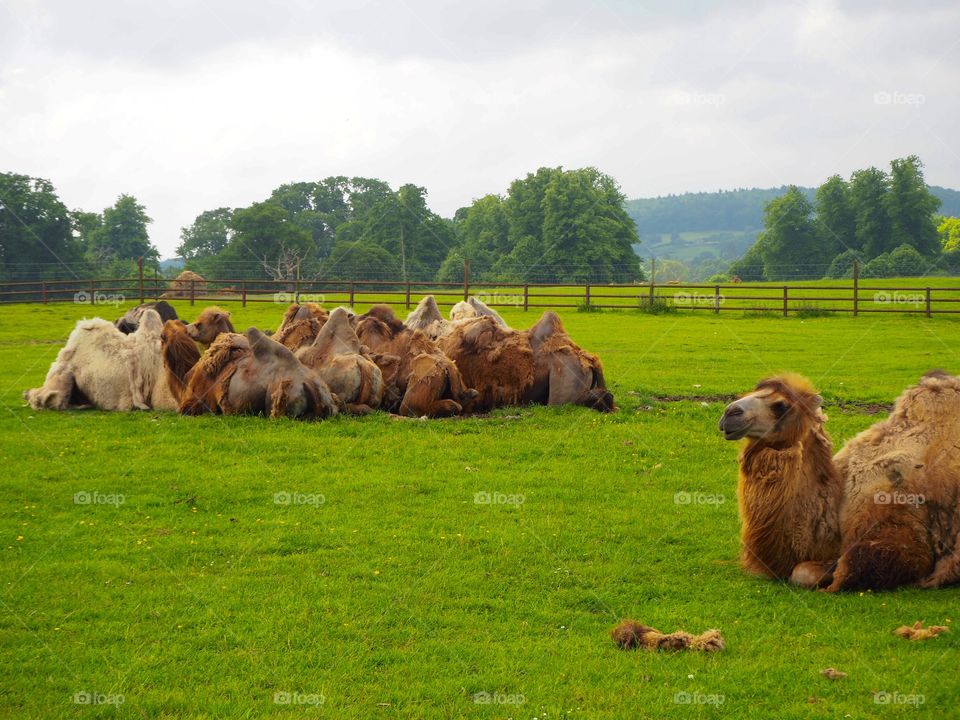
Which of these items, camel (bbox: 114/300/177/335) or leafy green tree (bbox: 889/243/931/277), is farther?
leafy green tree (bbox: 889/243/931/277)

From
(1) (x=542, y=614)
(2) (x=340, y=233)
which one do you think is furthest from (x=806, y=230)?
(1) (x=542, y=614)

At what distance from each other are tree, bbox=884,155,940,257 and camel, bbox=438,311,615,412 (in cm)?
6866

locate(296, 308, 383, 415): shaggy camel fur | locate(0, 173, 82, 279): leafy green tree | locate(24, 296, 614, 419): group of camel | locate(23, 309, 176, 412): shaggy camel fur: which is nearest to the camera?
locate(24, 296, 614, 419): group of camel

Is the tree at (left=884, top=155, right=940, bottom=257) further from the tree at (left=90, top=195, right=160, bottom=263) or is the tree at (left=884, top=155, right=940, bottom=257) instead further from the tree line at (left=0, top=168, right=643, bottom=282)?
the tree at (left=90, top=195, right=160, bottom=263)

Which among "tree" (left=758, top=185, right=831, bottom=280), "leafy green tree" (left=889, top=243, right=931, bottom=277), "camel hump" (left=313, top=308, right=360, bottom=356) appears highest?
"tree" (left=758, top=185, right=831, bottom=280)

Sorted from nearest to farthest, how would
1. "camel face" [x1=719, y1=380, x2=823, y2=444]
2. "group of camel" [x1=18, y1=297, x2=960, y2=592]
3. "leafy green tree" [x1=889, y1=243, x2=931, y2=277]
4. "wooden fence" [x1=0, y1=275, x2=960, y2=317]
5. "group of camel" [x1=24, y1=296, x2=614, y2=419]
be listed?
"camel face" [x1=719, y1=380, x2=823, y2=444]
"group of camel" [x1=18, y1=297, x2=960, y2=592]
"group of camel" [x1=24, y1=296, x2=614, y2=419]
"wooden fence" [x1=0, y1=275, x2=960, y2=317]
"leafy green tree" [x1=889, y1=243, x2=931, y2=277]

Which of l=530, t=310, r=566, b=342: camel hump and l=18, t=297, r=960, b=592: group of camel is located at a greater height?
l=530, t=310, r=566, b=342: camel hump

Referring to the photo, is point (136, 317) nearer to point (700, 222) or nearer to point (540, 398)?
point (540, 398)

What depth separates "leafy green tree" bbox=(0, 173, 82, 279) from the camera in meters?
57.7

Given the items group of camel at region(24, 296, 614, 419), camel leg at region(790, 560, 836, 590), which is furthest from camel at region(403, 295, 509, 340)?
camel leg at region(790, 560, 836, 590)

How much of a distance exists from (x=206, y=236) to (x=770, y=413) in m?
74.9

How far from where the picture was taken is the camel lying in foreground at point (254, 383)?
13008 millimetres

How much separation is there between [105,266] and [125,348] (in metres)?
55.7

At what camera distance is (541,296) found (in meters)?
38.2
